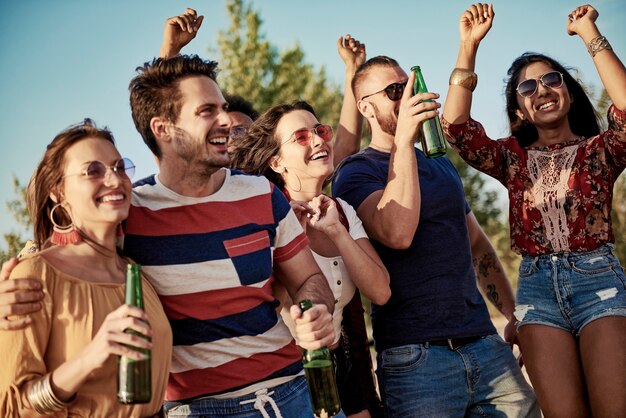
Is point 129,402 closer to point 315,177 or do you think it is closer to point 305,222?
point 305,222

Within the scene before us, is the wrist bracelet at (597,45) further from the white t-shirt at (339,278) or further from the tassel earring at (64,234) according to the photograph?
the tassel earring at (64,234)

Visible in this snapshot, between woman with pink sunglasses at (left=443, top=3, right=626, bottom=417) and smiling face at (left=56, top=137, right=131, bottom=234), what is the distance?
220 cm

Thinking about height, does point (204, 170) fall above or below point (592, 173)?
above

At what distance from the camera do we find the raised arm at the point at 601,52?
396cm

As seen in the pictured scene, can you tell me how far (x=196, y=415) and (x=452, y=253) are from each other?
1758mm

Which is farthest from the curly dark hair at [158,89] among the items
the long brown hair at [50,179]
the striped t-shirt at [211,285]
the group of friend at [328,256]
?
the long brown hair at [50,179]

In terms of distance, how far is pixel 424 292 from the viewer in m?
4.00

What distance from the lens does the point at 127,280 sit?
260cm

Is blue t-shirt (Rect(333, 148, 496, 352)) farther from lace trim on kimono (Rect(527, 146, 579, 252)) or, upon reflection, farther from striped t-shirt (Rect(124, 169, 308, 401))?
striped t-shirt (Rect(124, 169, 308, 401))

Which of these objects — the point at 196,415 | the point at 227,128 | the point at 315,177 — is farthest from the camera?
the point at 315,177

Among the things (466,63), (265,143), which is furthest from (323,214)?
(466,63)

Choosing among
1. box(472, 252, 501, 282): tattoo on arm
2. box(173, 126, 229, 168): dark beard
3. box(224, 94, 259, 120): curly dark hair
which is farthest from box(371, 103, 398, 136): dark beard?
box(224, 94, 259, 120): curly dark hair

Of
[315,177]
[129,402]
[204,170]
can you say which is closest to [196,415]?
[129,402]

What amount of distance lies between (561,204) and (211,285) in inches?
83.7
